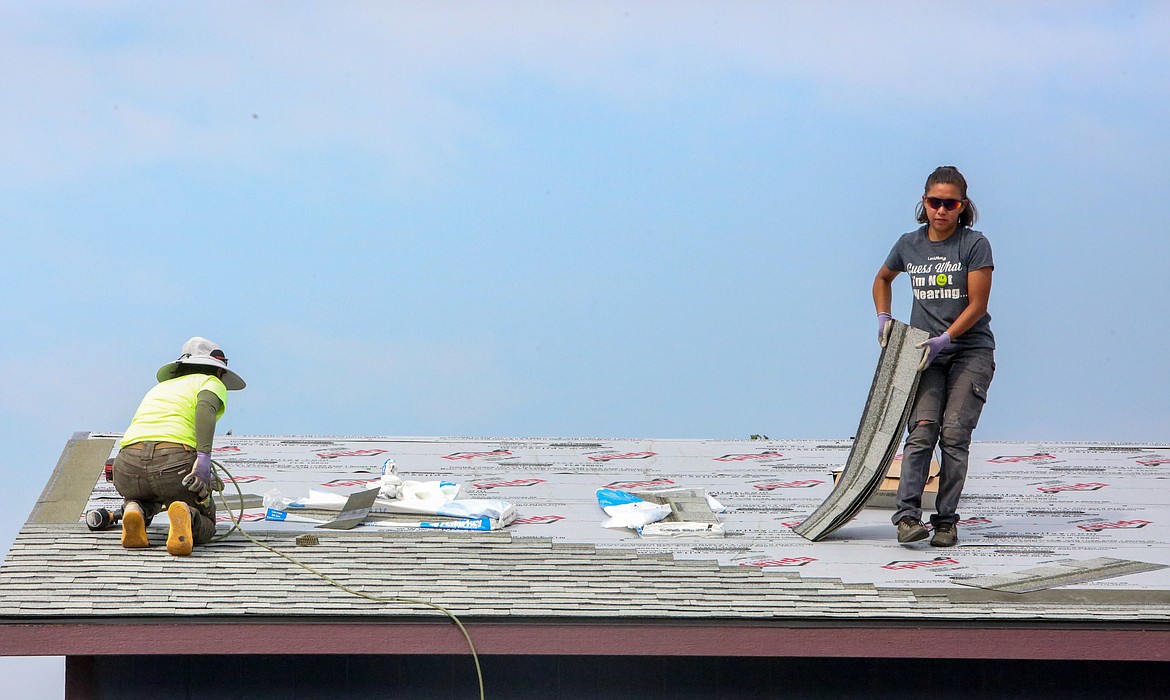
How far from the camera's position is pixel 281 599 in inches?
243

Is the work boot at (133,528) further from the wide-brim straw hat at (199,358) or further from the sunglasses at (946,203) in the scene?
the sunglasses at (946,203)

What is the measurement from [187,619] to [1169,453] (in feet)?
32.1

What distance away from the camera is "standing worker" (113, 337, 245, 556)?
277 inches

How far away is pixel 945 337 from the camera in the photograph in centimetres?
744

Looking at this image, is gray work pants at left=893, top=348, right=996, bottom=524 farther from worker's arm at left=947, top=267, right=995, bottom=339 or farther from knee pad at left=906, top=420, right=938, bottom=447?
worker's arm at left=947, top=267, right=995, bottom=339

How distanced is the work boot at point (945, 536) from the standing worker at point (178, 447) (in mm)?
4191

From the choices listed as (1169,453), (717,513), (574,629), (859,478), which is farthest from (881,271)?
(1169,453)

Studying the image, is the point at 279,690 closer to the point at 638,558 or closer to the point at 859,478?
the point at 638,558

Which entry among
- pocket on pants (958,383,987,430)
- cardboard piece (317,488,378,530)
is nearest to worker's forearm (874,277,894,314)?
pocket on pants (958,383,987,430)

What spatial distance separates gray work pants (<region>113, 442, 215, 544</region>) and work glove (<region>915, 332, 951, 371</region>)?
4130 mm

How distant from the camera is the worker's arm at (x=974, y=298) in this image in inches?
291

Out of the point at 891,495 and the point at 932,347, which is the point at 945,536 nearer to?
the point at 932,347

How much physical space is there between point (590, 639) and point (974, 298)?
3.04 metres

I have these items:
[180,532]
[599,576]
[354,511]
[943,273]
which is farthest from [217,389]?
[943,273]
